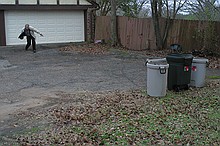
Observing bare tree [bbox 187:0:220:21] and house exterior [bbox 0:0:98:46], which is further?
house exterior [bbox 0:0:98:46]

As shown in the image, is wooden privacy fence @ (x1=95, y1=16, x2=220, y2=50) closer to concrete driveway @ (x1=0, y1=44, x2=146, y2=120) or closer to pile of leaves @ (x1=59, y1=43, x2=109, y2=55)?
pile of leaves @ (x1=59, y1=43, x2=109, y2=55)

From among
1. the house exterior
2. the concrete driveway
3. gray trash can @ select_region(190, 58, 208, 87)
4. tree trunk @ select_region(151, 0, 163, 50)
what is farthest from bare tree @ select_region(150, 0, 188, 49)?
gray trash can @ select_region(190, 58, 208, 87)

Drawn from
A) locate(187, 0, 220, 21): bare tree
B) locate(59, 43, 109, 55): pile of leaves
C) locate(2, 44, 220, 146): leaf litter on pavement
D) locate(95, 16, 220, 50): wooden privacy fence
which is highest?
locate(187, 0, 220, 21): bare tree

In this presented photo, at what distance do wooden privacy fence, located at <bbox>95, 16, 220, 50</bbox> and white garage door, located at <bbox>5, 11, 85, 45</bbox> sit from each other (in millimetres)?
1449

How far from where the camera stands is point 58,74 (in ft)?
36.7

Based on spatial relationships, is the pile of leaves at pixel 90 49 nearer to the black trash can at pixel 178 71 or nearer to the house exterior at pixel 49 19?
the house exterior at pixel 49 19

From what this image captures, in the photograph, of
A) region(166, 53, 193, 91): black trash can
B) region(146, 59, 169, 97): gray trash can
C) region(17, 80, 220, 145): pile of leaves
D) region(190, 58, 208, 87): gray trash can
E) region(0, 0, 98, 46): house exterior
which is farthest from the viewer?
region(0, 0, 98, 46): house exterior

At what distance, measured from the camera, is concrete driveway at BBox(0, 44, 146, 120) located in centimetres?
836

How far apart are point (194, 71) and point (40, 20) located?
13.7 metres

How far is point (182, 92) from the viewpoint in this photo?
830cm

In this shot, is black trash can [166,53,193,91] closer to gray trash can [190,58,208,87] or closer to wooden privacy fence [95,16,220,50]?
gray trash can [190,58,208,87]

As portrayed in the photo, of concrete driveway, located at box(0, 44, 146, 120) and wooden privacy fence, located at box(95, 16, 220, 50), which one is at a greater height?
wooden privacy fence, located at box(95, 16, 220, 50)

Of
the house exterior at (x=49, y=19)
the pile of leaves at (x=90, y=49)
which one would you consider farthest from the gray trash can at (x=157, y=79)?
the house exterior at (x=49, y=19)

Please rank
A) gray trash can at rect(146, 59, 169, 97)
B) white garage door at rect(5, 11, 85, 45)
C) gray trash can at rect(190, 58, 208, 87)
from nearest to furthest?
gray trash can at rect(146, 59, 169, 97), gray trash can at rect(190, 58, 208, 87), white garage door at rect(5, 11, 85, 45)
